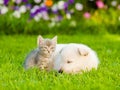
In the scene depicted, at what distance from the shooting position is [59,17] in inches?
509

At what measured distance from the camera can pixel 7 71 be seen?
7.60m

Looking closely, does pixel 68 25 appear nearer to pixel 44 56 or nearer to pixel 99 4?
pixel 99 4

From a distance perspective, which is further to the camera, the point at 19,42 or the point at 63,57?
the point at 19,42

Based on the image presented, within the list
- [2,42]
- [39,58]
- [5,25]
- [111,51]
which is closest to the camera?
[39,58]

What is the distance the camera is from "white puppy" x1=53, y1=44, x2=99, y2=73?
7.23 metres

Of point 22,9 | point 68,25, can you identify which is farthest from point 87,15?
point 22,9

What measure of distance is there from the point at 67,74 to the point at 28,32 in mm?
5510

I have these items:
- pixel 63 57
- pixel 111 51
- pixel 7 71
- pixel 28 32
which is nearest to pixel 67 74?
pixel 63 57

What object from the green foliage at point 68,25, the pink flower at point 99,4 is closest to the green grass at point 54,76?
the green foliage at point 68,25

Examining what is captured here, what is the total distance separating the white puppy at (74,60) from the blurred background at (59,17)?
5.06 m

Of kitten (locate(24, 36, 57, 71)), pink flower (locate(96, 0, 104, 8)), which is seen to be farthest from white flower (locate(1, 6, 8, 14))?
kitten (locate(24, 36, 57, 71))

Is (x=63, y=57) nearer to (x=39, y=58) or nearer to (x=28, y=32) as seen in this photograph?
(x=39, y=58)

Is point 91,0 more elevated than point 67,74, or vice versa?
point 91,0

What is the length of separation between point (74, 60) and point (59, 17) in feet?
18.8
